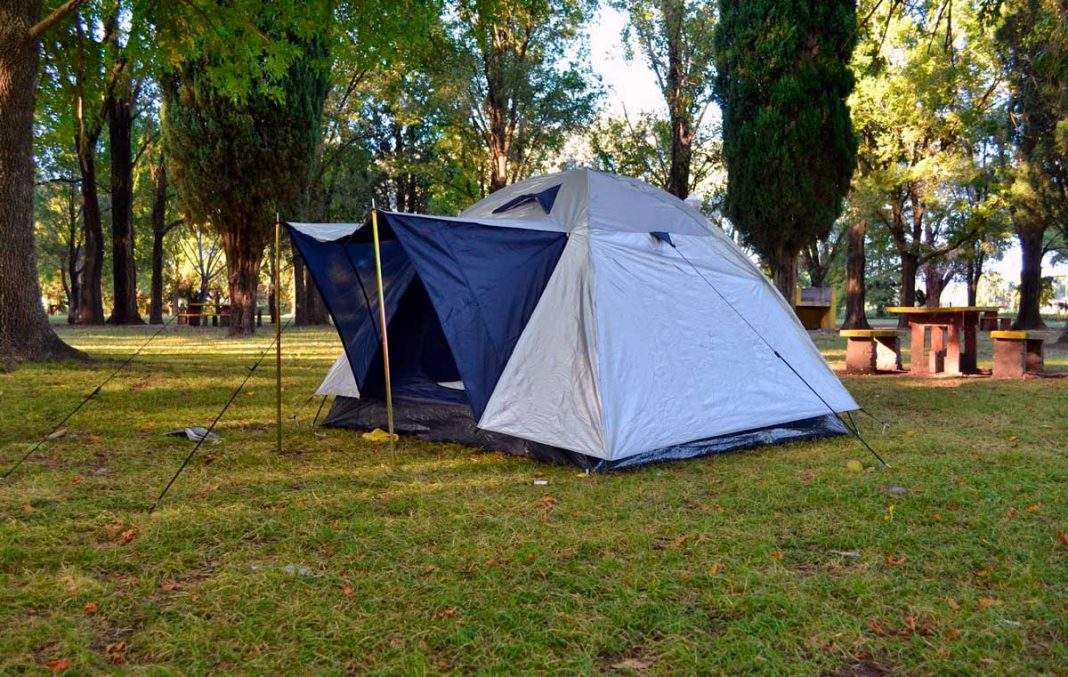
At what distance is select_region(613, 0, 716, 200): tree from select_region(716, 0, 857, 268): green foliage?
21.3ft

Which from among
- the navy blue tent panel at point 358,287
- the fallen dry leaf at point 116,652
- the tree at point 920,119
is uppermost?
the tree at point 920,119

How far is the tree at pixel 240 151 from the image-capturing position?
15.0 m

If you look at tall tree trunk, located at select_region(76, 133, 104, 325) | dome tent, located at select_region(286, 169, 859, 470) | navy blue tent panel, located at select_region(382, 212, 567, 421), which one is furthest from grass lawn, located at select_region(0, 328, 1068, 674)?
tall tree trunk, located at select_region(76, 133, 104, 325)

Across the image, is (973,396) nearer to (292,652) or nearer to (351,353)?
(351,353)

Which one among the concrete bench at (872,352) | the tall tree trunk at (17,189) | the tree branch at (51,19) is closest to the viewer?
the tree branch at (51,19)

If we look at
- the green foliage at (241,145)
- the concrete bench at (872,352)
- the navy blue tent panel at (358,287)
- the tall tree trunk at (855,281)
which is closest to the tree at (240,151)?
the green foliage at (241,145)

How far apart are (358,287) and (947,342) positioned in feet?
27.5

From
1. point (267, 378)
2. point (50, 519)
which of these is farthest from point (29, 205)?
point (50, 519)

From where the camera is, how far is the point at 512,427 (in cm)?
488

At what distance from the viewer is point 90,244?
20234 mm

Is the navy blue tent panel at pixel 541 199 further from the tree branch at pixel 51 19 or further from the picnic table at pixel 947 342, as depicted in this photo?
the picnic table at pixel 947 342

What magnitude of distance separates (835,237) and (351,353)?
110ft

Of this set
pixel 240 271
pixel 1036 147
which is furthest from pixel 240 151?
pixel 1036 147

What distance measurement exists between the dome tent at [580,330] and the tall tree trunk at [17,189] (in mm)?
4249
